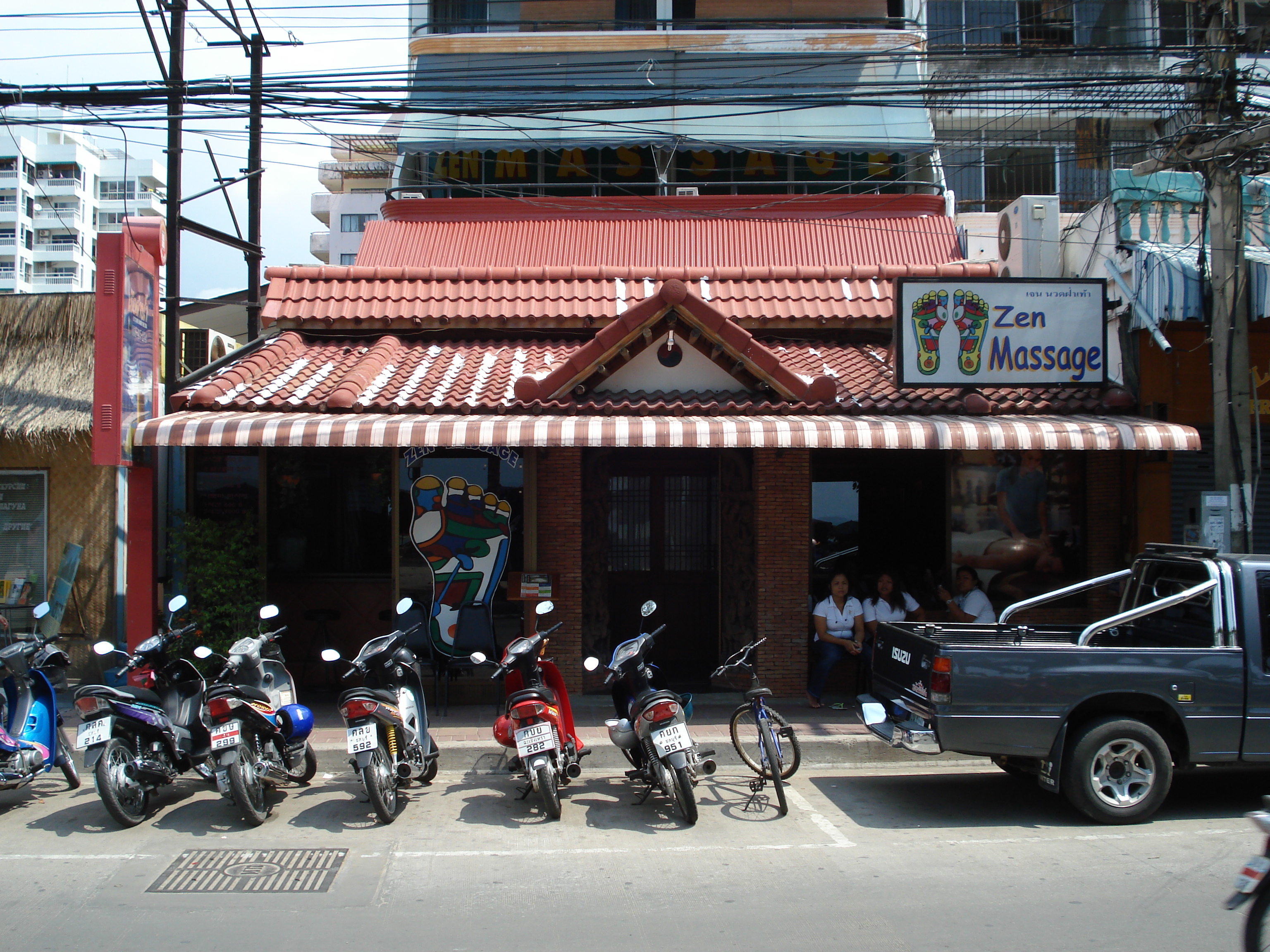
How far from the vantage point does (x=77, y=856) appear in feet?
20.5

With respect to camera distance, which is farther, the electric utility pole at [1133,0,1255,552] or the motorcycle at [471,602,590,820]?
the electric utility pole at [1133,0,1255,552]

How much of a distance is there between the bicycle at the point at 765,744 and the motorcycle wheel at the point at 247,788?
3.32m

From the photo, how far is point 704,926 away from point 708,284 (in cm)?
870

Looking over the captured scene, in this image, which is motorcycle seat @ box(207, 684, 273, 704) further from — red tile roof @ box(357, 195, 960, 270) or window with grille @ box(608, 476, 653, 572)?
red tile roof @ box(357, 195, 960, 270)

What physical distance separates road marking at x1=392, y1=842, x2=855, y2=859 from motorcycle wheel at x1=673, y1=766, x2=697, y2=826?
39cm

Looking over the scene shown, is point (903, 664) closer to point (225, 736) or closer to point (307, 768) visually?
point (307, 768)

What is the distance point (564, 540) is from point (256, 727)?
4299 millimetres

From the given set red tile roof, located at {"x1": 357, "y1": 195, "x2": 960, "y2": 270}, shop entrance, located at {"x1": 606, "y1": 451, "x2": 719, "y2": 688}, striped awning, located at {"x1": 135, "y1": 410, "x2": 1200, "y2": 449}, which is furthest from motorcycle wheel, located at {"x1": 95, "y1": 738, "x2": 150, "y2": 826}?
red tile roof, located at {"x1": 357, "y1": 195, "x2": 960, "y2": 270}

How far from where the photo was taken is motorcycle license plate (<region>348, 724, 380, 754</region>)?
6.71m

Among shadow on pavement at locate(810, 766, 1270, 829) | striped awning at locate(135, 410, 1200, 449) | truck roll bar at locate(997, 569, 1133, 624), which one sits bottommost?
shadow on pavement at locate(810, 766, 1270, 829)

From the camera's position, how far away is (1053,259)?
39.3 feet

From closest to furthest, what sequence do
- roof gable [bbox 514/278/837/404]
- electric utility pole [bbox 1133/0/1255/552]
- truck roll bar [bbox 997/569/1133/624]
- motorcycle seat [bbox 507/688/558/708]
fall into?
motorcycle seat [bbox 507/688/558/708], truck roll bar [bbox 997/569/1133/624], electric utility pole [bbox 1133/0/1255/552], roof gable [bbox 514/278/837/404]

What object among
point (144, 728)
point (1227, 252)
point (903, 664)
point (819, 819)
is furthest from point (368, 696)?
point (1227, 252)

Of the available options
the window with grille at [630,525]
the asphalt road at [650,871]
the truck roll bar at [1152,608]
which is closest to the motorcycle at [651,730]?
the asphalt road at [650,871]
